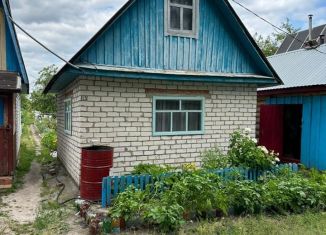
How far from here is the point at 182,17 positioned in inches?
354

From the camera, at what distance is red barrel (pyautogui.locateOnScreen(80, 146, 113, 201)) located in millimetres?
6969

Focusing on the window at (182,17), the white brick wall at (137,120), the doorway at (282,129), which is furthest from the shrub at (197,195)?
the doorway at (282,129)

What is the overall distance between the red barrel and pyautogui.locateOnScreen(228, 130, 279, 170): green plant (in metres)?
3.02

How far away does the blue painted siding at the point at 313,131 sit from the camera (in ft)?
34.3

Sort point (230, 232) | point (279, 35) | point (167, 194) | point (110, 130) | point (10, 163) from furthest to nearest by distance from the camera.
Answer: point (279, 35) → point (10, 163) → point (110, 130) → point (167, 194) → point (230, 232)

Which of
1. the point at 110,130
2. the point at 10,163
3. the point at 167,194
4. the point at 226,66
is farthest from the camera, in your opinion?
the point at 226,66

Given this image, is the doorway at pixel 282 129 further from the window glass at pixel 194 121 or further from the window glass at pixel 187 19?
the window glass at pixel 187 19

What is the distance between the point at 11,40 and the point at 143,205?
21.9 feet

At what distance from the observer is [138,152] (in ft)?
27.6

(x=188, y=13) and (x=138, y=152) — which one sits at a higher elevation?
(x=188, y=13)

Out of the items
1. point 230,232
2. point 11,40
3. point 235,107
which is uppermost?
point 11,40

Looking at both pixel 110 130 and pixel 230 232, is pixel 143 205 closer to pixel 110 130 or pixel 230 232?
pixel 230 232

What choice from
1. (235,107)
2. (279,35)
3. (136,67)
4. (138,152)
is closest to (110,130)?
(138,152)

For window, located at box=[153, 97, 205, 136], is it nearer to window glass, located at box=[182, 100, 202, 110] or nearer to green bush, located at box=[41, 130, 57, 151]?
window glass, located at box=[182, 100, 202, 110]
